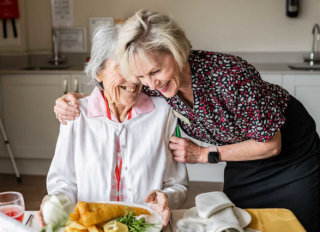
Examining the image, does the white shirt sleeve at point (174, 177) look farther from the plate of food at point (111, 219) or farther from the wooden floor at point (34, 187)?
the wooden floor at point (34, 187)

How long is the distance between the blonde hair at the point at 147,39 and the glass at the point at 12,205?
1.72ft

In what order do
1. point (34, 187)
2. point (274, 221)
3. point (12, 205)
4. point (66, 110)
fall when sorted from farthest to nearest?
point (34, 187) → point (66, 110) → point (274, 221) → point (12, 205)

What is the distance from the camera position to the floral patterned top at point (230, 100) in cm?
147

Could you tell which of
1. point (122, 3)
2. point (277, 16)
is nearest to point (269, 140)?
point (277, 16)

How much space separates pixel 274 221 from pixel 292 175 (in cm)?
54

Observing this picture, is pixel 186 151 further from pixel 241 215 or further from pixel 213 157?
pixel 241 215

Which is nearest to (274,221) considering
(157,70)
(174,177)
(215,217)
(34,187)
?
(215,217)

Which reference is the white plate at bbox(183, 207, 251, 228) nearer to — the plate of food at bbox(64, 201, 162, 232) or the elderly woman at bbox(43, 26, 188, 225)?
the plate of food at bbox(64, 201, 162, 232)

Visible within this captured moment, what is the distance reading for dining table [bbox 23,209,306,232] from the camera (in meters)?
1.24

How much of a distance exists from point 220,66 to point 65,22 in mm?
3092

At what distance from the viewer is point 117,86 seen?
1.51 metres

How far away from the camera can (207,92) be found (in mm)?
1524

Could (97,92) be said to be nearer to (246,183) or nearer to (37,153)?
(246,183)

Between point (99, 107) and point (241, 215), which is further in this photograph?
point (99, 107)
